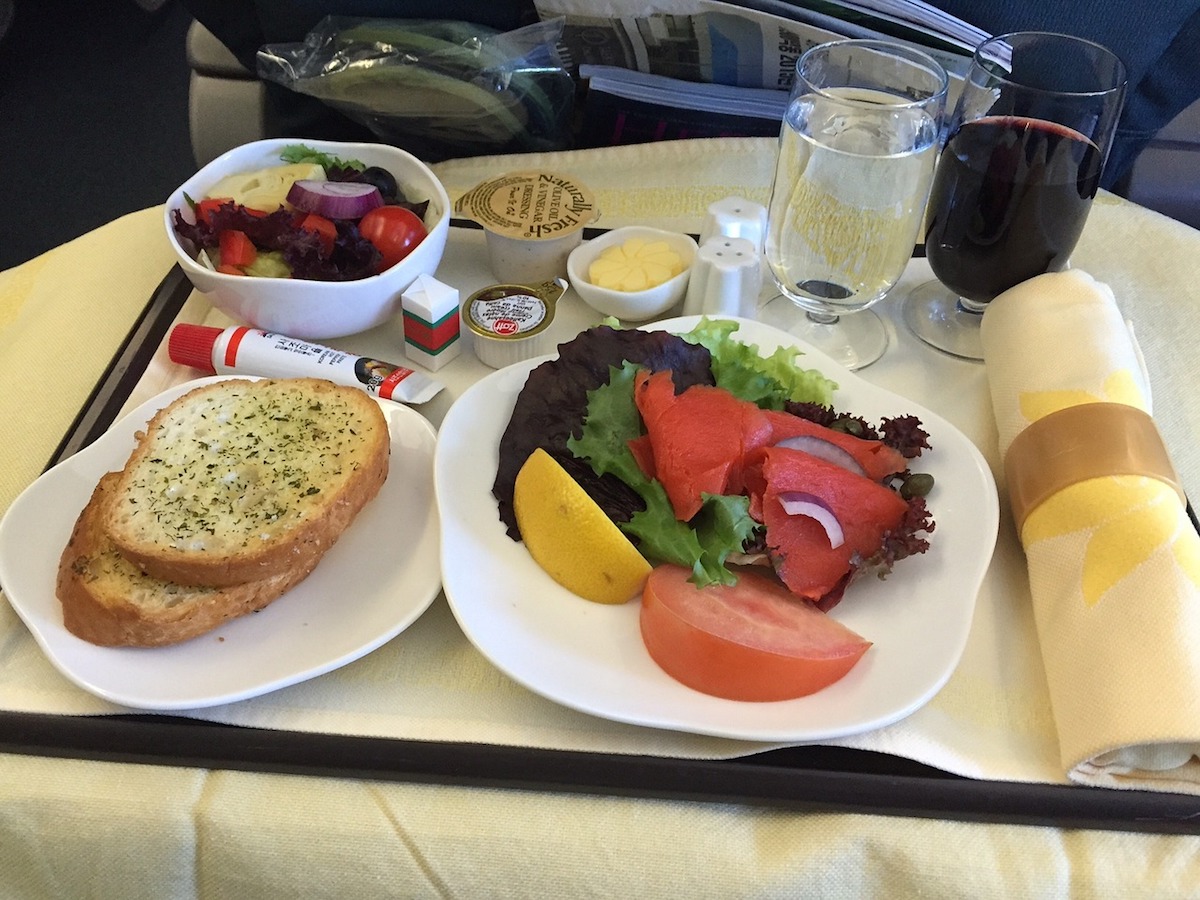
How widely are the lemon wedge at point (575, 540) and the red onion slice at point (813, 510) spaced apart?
0.14 metres

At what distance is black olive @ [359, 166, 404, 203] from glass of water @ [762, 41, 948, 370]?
50 cm

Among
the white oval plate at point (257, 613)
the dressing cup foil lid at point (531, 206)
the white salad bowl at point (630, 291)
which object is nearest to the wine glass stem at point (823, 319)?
the white salad bowl at point (630, 291)

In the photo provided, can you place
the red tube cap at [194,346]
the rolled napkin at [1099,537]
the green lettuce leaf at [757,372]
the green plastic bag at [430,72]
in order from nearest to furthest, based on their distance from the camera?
the rolled napkin at [1099,537]
the green lettuce leaf at [757,372]
the red tube cap at [194,346]
the green plastic bag at [430,72]

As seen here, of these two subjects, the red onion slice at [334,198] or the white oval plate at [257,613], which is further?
the red onion slice at [334,198]

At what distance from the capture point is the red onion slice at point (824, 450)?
2.83ft

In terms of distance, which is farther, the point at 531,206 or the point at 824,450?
the point at 531,206

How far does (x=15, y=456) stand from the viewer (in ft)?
3.30

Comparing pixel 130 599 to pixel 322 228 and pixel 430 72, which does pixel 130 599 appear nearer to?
pixel 322 228

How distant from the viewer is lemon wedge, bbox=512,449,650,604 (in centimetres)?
80

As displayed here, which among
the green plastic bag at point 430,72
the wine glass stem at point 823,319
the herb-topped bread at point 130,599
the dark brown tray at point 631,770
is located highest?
the green plastic bag at point 430,72

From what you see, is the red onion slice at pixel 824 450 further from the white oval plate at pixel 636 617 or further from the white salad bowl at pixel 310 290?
the white salad bowl at pixel 310 290

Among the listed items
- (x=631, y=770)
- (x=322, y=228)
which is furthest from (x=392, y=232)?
(x=631, y=770)

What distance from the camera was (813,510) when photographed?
0.81 metres

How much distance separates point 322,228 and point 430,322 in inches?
7.6
